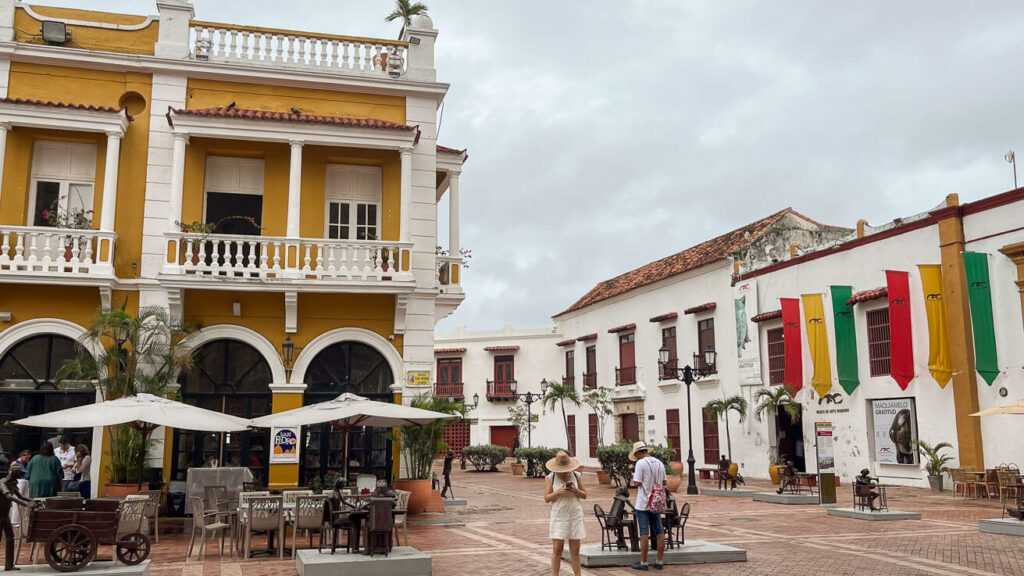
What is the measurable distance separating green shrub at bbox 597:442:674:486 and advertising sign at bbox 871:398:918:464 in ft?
18.4

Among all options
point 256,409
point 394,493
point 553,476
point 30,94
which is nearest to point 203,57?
point 30,94

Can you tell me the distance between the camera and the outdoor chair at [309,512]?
36.4ft

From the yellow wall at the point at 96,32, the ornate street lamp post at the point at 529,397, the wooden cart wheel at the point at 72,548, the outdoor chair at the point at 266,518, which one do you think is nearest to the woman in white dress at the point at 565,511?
the outdoor chair at the point at 266,518

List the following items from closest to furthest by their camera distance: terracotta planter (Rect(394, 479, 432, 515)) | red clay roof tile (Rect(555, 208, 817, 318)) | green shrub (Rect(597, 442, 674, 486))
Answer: terracotta planter (Rect(394, 479, 432, 515))
green shrub (Rect(597, 442, 674, 486))
red clay roof tile (Rect(555, 208, 817, 318))

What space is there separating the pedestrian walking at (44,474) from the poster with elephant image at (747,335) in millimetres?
20409

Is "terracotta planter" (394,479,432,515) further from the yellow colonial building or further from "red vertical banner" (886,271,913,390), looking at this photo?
"red vertical banner" (886,271,913,390)

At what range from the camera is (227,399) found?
16.0 m

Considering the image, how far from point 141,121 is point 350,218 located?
4.39 meters

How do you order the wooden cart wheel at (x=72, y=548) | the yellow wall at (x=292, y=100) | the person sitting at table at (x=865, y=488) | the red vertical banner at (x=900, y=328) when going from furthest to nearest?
the red vertical banner at (x=900, y=328) < the yellow wall at (x=292, y=100) < the person sitting at table at (x=865, y=488) < the wooden cart wheel at (x=72, y=548)

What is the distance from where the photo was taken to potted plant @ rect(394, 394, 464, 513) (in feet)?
51.8

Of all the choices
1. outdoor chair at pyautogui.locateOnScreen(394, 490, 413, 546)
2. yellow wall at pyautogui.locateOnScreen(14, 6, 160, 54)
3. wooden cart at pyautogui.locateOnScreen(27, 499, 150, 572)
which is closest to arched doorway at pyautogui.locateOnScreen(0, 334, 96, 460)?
yellow wall at pyautogui.locateOnScreen(14, 6, 160, 54)

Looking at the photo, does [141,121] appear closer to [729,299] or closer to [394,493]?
[394,493]

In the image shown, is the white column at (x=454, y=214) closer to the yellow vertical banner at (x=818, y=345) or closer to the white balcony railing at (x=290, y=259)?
the white balcony railing at (x=290, y=259)

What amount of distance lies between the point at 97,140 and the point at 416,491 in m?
9.06
